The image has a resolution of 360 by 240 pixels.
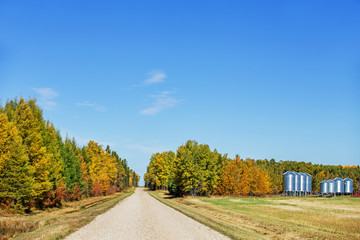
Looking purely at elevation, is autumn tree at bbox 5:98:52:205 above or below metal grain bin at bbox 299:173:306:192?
above

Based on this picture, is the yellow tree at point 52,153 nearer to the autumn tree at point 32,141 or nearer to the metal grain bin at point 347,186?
the autumn tree at point 32,141

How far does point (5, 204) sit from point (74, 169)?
23932 millimetres

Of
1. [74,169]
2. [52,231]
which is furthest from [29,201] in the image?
[74,169]

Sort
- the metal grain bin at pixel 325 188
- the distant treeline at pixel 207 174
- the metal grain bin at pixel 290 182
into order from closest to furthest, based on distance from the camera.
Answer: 1. the distant treeline at pixel 207 174
2. the metal grain bin at pixel 290 182
3. the metal grain bin at pixel 325 188

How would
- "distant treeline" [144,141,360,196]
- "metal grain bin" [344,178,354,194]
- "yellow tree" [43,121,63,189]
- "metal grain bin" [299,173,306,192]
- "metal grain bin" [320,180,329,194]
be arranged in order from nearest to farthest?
"yellow tree" [43,121,63,189], "distant treeline" [144,141,360,196], "metal grain bin" [299,173,306,192], "metal grain bin" [320,180,329,194], "metal grain bin" [344,178,354,194]

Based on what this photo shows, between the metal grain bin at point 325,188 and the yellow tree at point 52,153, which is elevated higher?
the yellow tree at point 52,153

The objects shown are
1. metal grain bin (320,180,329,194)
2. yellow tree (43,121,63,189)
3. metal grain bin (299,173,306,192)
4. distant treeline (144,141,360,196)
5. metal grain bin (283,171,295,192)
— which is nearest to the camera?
yellow tree (43,121,63,189)

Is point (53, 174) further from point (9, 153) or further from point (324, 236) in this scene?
point (324, 236)

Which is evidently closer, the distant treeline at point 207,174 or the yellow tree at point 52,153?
the yellow tree at point 52,153

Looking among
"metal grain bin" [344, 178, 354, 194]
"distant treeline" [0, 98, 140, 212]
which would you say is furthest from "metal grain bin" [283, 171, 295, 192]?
"distant treeline" [0, 98, 140, 212]

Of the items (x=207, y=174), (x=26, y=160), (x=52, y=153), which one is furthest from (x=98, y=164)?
(x=26, y=160)

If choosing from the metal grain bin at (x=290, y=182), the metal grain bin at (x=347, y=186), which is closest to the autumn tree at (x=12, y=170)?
the metal grain bin at (x=290, y=182)

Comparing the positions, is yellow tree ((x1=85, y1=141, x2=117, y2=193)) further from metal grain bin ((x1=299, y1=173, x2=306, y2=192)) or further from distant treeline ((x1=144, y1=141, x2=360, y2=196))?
metal grain bin ((x1=299, y1=173, x2=306, y2=192))

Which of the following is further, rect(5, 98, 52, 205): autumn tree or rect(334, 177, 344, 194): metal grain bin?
rect(334, 177, 344, 194): metal grain bin
